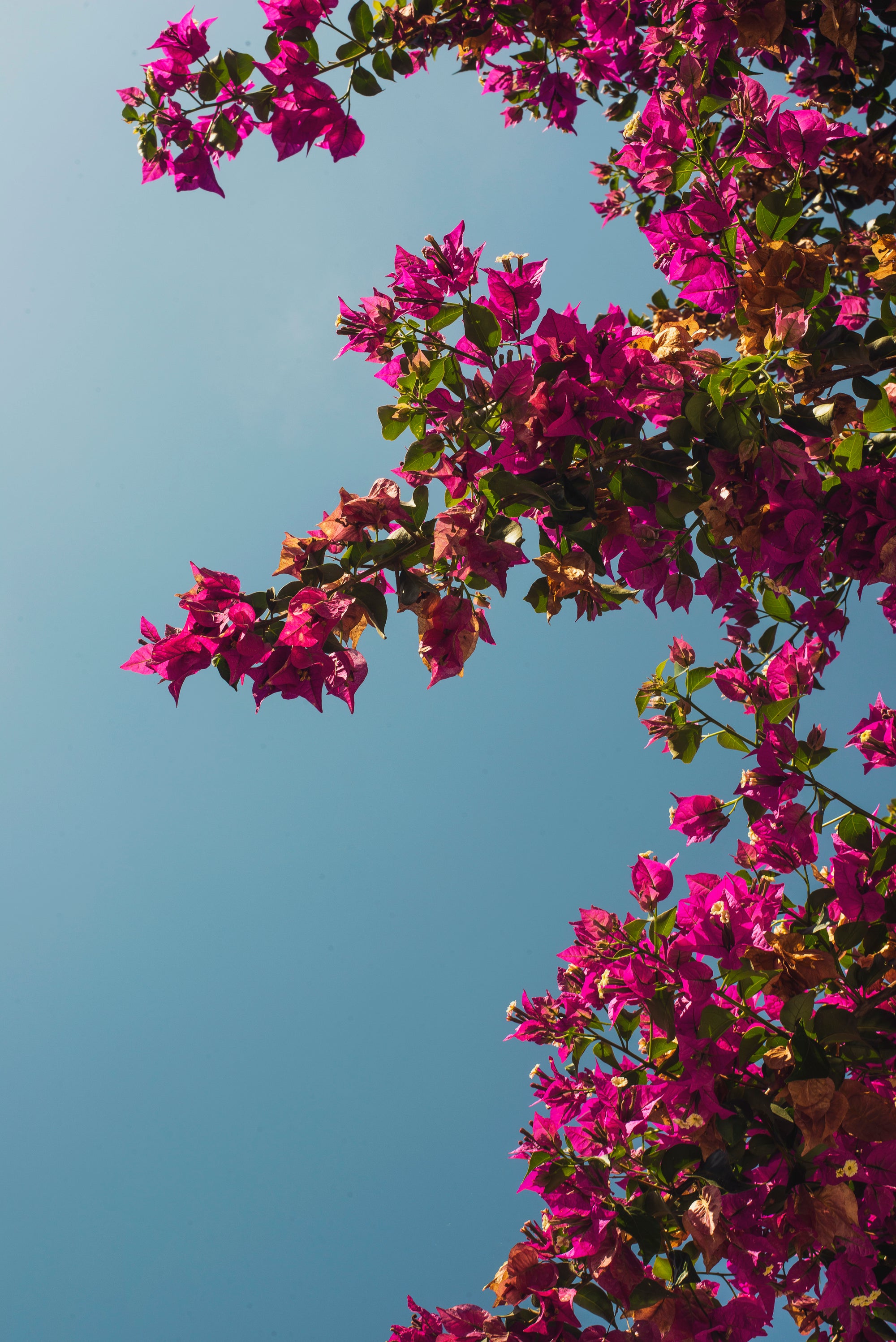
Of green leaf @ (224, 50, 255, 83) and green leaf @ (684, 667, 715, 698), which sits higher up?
green leaf @ (224, 50, 255, 83)

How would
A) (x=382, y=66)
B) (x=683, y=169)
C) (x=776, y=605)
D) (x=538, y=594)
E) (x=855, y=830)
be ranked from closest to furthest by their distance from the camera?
(x=538, y=594)
(x=855, y=830)
(x=683, y=169)
(x=776, y=605)
(x=382, y=66)

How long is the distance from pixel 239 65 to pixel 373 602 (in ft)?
5.01

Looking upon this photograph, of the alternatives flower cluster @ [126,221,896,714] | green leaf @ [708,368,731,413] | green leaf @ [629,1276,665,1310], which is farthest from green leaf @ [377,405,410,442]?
green leaf @ [629,1276,665,1310]

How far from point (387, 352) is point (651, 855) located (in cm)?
124

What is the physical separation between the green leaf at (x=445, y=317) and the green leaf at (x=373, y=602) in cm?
50

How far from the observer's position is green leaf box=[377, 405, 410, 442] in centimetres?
151

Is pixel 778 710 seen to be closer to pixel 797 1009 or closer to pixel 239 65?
pixel 797 1009

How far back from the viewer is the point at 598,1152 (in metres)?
1.80

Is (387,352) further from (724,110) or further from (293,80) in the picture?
(724,110)

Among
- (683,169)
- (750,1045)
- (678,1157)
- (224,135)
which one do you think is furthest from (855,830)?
(224,135)

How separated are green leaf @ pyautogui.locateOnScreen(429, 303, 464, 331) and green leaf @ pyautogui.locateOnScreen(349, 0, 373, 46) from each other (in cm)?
104

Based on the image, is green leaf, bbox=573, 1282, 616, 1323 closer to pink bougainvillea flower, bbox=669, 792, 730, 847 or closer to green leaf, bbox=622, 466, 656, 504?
pink bougainvillea flower, bbox=669, 792, 730, 847

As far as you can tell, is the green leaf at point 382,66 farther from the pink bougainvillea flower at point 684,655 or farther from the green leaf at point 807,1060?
the green leaf at point 807,1060

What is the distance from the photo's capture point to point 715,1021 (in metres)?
1.48
